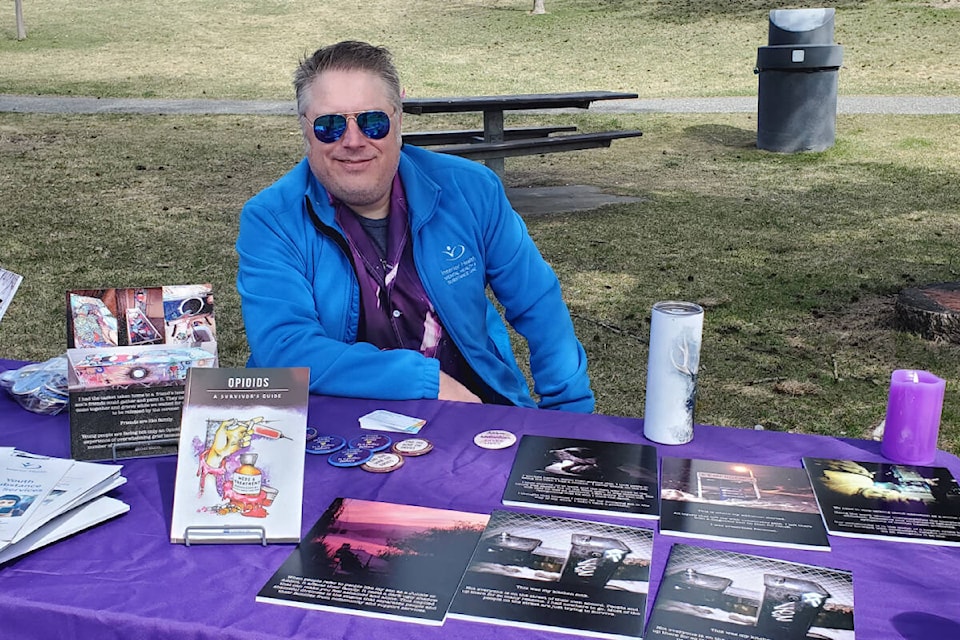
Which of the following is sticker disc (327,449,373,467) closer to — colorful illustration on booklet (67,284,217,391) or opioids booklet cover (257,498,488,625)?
opioids booklet cover (257,498,488,625)

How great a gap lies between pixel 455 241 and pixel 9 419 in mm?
1099

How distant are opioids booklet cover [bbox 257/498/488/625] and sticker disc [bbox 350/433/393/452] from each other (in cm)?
20

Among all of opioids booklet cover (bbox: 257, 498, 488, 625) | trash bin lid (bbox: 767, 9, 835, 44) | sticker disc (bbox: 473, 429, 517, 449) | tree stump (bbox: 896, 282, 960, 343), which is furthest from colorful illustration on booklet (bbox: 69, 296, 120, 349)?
trash bin lid (bbox: 767, 9, 835, 44)

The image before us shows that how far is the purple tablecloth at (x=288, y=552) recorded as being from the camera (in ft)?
4.38

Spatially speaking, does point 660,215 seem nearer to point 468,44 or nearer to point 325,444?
point 325,444

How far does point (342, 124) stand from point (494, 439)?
2.84 ft

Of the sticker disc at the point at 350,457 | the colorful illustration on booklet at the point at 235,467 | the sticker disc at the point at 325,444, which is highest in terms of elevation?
the colorful illustration on booklet at the point at 235,467

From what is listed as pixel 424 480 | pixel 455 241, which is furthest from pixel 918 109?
pixel 424 480

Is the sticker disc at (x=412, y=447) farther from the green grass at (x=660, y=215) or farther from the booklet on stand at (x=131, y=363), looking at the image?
the green grass at (x=660, y=215)

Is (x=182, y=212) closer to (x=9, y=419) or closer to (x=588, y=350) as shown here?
(x=588, y=350)

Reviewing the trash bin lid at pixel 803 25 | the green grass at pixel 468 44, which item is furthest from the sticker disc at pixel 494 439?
the green grass at pixel 468 44

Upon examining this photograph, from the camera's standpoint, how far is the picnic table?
693 centimetres

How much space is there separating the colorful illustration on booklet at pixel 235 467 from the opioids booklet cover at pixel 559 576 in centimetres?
38

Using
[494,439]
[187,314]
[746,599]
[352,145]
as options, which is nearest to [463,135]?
[352,145]
